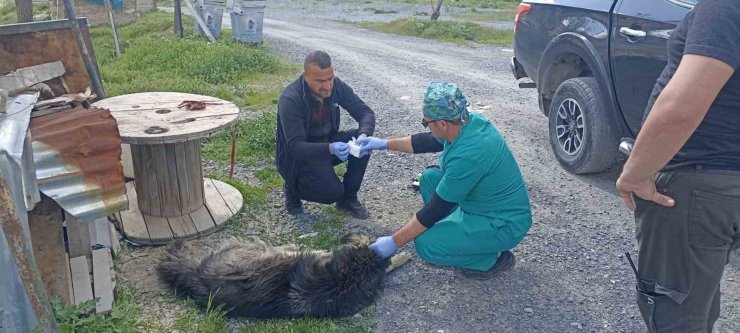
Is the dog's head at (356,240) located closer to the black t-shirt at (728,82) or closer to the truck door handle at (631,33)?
the black t-shirt at (728,82)

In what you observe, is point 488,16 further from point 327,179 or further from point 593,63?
point 327,179

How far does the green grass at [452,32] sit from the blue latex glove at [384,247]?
1196 cm

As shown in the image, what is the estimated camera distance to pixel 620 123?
478 centimetres

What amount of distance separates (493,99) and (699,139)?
6.16 meters

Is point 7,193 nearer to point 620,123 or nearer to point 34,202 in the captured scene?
point 34,202

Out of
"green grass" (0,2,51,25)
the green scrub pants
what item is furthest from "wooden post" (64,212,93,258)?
"green grass" (0,2,51,25)

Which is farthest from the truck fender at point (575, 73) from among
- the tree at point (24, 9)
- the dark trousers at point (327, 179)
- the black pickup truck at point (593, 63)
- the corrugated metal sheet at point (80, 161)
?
the tree at point (24, 9)

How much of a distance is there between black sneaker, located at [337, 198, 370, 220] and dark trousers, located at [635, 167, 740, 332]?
8.07 ft

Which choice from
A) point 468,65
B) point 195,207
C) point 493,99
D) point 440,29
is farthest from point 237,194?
point 440,29

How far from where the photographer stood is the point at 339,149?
13.8 ft

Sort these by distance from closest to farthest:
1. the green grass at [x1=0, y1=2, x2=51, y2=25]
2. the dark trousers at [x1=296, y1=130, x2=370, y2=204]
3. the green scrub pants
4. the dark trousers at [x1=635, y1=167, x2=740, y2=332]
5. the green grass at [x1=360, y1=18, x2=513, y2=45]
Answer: the dark trousers at [x1=635, y1=167, x2=740, y2=332] → the green scrub pants → the dark trousers at [x1=296, y1=130, x2=370, y2=204] → the green grass at [x1=360, y1=18, x2=513, y2=45] → the green grass at [x1=0, y1=2, x2=51, y2=25]

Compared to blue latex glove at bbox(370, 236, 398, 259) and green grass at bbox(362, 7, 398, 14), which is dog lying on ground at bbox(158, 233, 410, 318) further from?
green grass at bbox(362, 7, 398, 14)

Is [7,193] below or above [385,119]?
above

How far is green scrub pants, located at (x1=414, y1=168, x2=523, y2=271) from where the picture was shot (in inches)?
143
